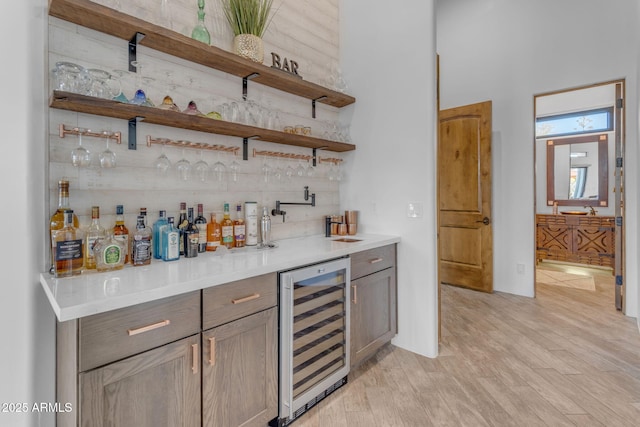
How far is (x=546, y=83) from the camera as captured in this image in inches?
150

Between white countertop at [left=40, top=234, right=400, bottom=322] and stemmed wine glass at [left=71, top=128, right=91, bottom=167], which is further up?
stemmed wine glass at [left=71, top=128, right=91, bottom=167]

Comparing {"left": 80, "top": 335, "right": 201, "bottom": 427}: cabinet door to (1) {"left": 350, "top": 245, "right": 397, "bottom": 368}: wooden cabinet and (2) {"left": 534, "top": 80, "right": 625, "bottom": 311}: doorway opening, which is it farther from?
(2) {"left": 534, "top": 80, "right": 625, "bottom": 311}: doorway opening

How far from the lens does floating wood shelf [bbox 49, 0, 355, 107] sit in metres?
1.47

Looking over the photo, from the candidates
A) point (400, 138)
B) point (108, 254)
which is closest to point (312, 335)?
point (108, 254)

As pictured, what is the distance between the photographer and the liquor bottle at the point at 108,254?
4.76ft

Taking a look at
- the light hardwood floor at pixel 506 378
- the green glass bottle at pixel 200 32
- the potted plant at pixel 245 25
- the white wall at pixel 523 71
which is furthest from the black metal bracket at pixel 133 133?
the white wall at pixel 523 71

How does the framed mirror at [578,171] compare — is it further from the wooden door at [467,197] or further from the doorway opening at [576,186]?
the wooden door at [467,197]

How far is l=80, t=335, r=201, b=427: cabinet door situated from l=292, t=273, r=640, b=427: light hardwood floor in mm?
761

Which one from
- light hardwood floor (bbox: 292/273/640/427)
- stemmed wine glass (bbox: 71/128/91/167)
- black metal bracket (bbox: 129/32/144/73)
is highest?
black metal bracket (bbox: 129/32/144/73)

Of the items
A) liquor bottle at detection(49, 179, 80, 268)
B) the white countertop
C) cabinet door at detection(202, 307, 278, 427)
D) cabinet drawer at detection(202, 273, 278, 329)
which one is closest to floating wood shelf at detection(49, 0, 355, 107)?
liquor bottle at detection(49, 179, 80, 268)

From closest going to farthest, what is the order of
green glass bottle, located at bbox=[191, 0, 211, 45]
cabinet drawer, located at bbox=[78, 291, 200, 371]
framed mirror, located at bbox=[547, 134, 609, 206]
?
cabinet drawer, located at bbox=[78, 291, 200, 371] < green glass bottle, located at bbox=[191, 0, 211, 45] < framed mirror, located at bbox=[547, 134, 609, 206]

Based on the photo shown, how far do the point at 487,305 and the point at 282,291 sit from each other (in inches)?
118

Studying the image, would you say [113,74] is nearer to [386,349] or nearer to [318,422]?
[318,422]

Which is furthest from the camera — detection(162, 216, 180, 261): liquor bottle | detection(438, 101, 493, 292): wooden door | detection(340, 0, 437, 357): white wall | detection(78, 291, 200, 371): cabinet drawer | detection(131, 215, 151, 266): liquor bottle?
detection(438, 101, 493, 292): wooden door
